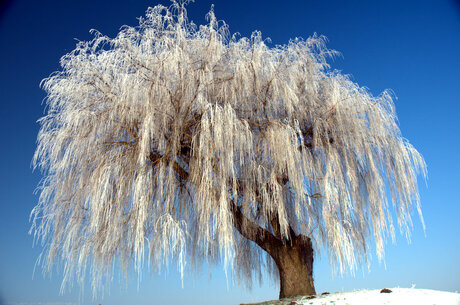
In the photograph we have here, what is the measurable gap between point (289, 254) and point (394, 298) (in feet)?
5.19

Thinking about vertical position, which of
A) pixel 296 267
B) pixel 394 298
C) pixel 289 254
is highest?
pixel 289 254

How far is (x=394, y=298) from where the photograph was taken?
4.00 meters

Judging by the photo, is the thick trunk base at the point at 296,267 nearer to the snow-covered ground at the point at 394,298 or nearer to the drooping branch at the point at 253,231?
the drooping branch at the point at 253,231

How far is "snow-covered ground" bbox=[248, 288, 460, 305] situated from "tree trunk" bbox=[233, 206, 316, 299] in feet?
2.03

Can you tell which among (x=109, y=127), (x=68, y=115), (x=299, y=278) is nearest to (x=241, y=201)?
(x=299, y=278)

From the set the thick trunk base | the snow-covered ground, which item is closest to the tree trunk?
the thick trunk base

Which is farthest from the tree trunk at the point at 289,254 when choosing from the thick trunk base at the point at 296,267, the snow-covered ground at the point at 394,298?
the snow-covered ground at the point at 394,298

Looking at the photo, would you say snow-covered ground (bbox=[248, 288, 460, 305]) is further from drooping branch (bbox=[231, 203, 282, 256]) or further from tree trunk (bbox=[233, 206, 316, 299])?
drooping branch (bbox=[231, 203, 282, 256])

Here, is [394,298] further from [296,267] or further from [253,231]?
[253,231]

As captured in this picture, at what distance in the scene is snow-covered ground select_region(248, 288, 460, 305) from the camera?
3889 mm

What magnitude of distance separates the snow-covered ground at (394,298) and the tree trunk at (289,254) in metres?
0.62

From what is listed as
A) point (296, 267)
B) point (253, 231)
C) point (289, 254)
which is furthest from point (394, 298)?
point (253, 231)

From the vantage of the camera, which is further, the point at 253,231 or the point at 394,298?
the point at 253,231

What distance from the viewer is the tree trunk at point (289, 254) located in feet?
16.8
